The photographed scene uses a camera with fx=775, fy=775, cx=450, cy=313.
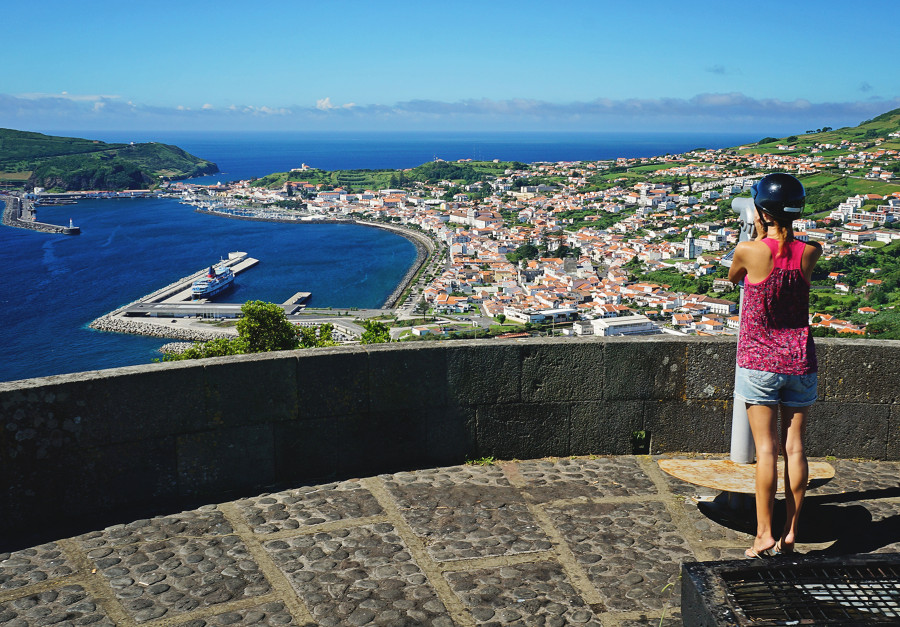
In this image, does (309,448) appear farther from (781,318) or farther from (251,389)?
(781,318)

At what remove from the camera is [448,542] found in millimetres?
2875

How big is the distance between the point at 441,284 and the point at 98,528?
55.0 m

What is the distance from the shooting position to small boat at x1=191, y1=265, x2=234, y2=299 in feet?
174

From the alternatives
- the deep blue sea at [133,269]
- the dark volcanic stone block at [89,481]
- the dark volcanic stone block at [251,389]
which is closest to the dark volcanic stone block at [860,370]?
the dark volcanic stone block at [251,389]

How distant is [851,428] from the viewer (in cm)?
374

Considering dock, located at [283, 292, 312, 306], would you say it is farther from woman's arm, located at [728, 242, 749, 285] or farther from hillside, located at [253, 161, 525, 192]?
hillside, located at [253, 161, 525, 192]

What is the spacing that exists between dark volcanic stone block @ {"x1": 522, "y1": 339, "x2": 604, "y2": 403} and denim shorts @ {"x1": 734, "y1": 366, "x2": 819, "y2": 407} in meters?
1.15

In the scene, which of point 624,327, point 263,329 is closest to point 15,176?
point 624,327

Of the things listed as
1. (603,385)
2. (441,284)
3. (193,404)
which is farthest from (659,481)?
(441,284)

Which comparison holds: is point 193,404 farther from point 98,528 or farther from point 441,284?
point 441,284

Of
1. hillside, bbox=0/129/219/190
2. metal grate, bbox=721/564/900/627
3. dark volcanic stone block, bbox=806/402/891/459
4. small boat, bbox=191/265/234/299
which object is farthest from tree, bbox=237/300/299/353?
hillside, bbox=0/129/219/190

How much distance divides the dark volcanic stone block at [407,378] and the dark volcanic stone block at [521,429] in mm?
251

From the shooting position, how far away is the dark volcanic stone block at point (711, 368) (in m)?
3.74

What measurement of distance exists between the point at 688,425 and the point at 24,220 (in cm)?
10095
